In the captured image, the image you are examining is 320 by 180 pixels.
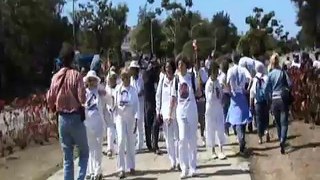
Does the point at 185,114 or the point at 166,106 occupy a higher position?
the point at 166,106

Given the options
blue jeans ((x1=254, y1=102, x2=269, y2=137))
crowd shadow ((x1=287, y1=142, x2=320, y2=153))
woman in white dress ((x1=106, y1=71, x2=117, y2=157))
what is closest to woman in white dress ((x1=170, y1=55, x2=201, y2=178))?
woman in white dress ((x1=106, y1=71, x2=117, y2=157))

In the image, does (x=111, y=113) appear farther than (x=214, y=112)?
No

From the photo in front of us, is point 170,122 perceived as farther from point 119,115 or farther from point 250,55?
point 250,55

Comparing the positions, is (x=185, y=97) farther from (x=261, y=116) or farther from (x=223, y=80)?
(x=261, y=116)

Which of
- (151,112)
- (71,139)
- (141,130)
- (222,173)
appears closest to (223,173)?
(222,173)

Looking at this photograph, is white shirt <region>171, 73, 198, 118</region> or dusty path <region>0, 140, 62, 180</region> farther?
dusty path <region>0, 140, 62, 180</region>

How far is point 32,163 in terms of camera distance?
16.8 metres

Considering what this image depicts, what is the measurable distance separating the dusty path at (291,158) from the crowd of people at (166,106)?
0.36 m

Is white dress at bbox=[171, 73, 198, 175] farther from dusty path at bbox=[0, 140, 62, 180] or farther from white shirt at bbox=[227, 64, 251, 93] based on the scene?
dusty path at bbox=[0, 140, 62, 180]

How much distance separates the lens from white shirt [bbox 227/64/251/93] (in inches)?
603

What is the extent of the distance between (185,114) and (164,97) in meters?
0.81

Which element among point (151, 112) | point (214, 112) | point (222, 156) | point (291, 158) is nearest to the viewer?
point (291, 158)

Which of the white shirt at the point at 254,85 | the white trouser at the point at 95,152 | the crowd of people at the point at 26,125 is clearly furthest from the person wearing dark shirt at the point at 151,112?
the crowd of people at the point at 26,125

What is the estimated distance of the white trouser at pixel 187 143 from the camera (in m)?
12.9
